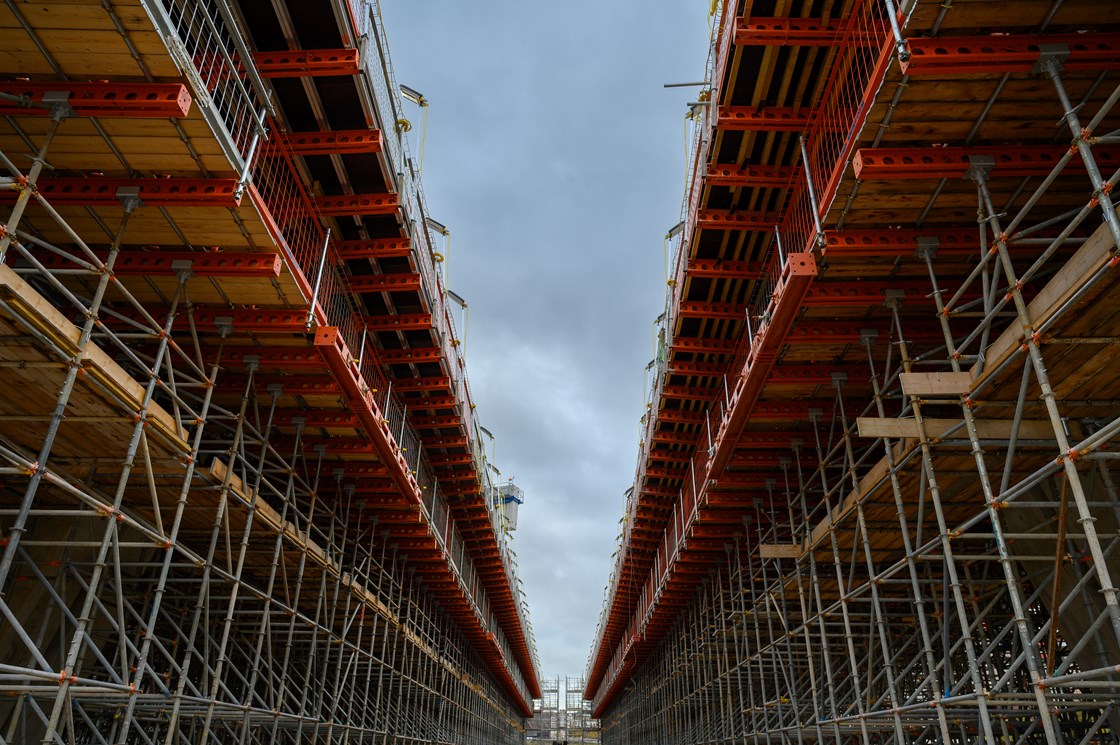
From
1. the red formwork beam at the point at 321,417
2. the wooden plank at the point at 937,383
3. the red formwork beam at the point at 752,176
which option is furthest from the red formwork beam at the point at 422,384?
the wooden plank at the point at 937,383

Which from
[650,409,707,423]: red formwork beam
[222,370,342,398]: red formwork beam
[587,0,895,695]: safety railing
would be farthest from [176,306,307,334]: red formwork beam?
[650,409,707,423]: red formwork beam

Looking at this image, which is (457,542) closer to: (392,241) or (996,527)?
(392,241)

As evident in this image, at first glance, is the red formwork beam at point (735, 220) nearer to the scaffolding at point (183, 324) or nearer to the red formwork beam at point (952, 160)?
the red formwork beam at point (952, 160)

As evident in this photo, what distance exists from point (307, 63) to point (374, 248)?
3.98m

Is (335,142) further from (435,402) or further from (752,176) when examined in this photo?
(435,402)

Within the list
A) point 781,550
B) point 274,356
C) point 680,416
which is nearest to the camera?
point 274,356

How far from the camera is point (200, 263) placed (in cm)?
1020

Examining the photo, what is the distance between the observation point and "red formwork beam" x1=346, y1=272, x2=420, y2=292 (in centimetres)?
1421

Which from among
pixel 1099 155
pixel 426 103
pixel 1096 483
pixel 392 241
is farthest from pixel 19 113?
pixel 1096 483

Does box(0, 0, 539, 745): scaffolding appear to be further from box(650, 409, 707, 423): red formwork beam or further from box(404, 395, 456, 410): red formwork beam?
box(650, 409, 707, 423): red formwork beam

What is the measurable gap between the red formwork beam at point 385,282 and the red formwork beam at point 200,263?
4.02 meters

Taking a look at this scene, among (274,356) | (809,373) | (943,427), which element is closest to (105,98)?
(274,356)

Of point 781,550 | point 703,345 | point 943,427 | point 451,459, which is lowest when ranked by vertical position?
point 943,427

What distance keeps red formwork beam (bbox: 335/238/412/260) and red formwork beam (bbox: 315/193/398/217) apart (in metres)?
1.03
